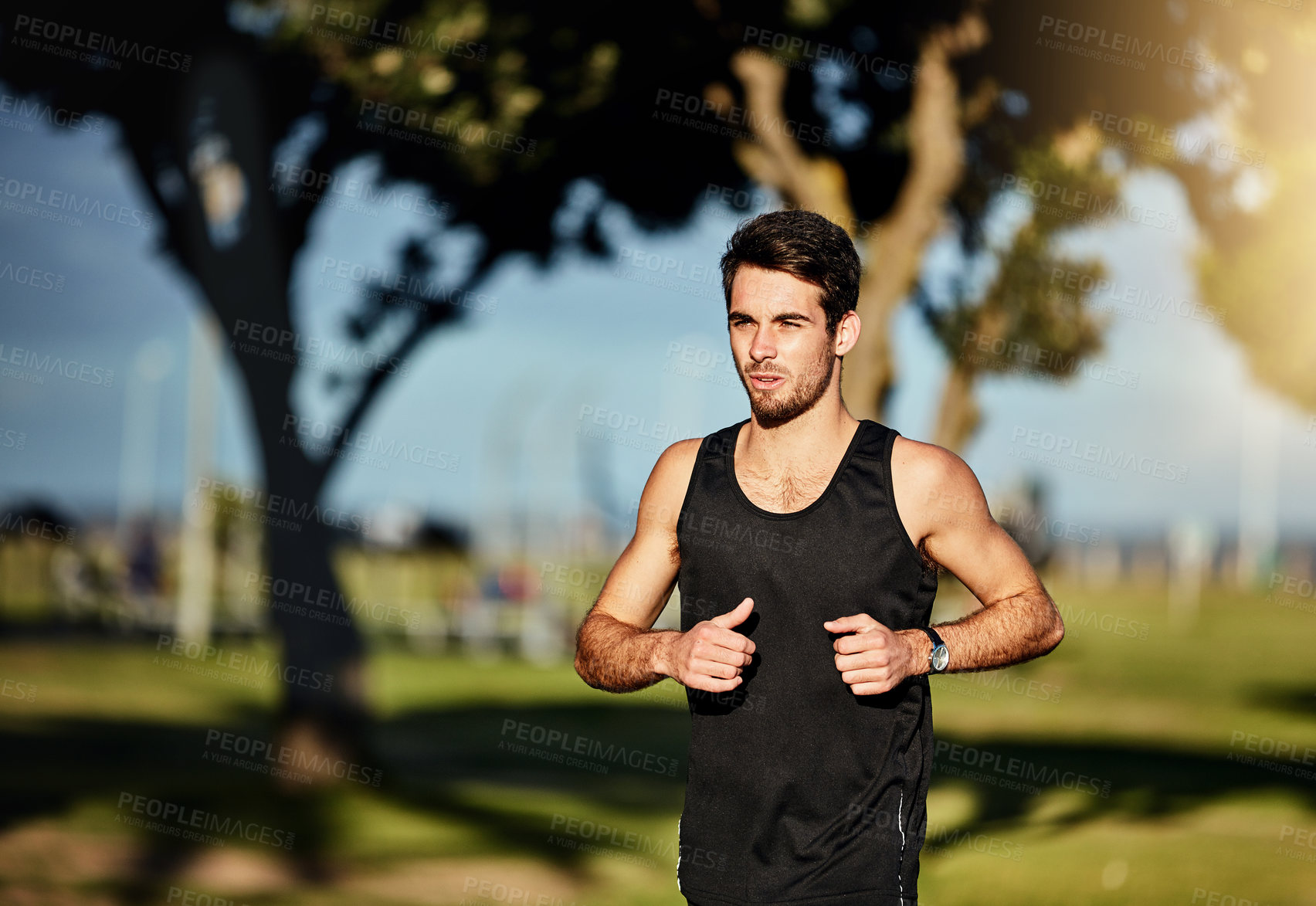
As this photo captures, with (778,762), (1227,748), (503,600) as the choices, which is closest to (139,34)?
(778,762)

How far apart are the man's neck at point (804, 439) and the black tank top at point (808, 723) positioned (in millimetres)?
75

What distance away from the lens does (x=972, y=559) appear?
3.17 metres

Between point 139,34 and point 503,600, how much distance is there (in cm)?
1925

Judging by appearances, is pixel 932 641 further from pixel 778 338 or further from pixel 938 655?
pixel 778 338

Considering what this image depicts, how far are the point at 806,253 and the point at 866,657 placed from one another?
1.00m

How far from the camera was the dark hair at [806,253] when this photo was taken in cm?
312

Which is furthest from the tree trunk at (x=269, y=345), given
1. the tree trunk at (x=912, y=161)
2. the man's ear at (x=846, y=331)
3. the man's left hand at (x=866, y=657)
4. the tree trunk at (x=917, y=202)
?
the man's left hand at (x=866, y=657)

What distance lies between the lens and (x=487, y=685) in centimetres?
2297

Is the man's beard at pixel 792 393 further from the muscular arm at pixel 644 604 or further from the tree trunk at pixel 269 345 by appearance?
the tree trunk at pixel 269 345

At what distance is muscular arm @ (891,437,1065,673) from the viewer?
310 centimetres

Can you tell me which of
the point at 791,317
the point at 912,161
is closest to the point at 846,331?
the point at 791,317

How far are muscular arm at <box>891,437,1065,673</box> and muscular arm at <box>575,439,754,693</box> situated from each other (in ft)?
1.75

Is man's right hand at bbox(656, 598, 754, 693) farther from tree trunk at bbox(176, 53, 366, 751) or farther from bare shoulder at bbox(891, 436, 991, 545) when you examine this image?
tree trunk at bbox(176, 53, 366, 751)

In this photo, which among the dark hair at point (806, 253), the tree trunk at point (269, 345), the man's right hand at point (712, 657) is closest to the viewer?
the man's right hand at point (712, 657)
